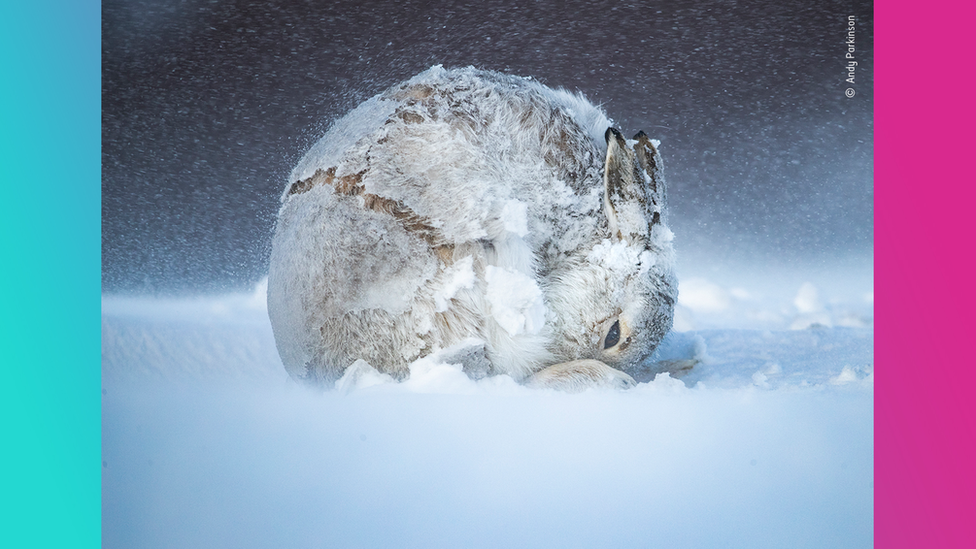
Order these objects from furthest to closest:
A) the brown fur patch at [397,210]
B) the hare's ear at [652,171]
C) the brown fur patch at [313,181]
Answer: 1. the hare's ear at [652,171]
2. the brown fur patch at [313,181]
3. the brown fur patch at [397,210]

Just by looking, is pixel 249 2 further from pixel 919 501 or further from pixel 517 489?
pixel 919 501

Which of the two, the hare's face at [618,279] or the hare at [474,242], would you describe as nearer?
the hare at [474,242]

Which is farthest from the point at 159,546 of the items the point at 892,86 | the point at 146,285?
the point at 892,86

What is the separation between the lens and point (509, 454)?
5.72 feet

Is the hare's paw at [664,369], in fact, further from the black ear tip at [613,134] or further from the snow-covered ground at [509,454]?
the black ear tip at [613,134]

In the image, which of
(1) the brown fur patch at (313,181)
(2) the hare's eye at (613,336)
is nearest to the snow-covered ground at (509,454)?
(2) the hare's eye at (613,336)

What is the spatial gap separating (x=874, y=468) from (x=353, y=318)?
5.10 ft

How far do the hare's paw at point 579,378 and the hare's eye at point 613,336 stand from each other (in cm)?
11

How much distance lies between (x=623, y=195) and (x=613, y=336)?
0.43 metres

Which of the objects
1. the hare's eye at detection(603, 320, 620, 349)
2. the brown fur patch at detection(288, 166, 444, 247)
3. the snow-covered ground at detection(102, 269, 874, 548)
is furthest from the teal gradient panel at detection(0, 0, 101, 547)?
the hare's eye at detection(603, 320, 620, 349)

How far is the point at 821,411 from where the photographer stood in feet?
5.98

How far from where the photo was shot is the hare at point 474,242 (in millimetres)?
1716

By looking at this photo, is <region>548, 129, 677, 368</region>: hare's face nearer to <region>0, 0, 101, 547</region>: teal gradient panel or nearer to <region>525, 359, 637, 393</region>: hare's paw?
<region>525, 359, 637, 393</region>: hare's paw

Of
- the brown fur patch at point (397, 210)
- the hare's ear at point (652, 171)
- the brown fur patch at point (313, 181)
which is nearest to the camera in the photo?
the brown fur patch at point (397, 210)
